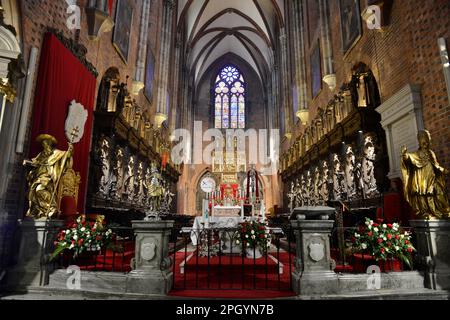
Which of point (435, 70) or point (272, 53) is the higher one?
point (272, 53)

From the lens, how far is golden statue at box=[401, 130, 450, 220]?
412 cm

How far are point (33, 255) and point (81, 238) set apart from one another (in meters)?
0.67

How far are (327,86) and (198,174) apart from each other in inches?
604

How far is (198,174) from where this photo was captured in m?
24.8

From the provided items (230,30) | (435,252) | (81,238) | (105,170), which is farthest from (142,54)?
(230,30)

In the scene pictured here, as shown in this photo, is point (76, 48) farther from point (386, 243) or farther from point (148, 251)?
point (386, 243)

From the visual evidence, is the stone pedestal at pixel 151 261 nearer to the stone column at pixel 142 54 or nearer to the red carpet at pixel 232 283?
the red carpet at pixel 232 283

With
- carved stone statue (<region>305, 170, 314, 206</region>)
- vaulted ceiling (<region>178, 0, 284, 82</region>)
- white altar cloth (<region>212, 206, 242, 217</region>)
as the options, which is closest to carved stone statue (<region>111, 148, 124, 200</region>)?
white altar cloth (<region>212, 206, 242, 217</region>)

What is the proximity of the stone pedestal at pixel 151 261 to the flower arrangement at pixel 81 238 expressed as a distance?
2.88 ft

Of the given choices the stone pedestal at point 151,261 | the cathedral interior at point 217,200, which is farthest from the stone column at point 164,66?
the stone pedestal at point 151,261
